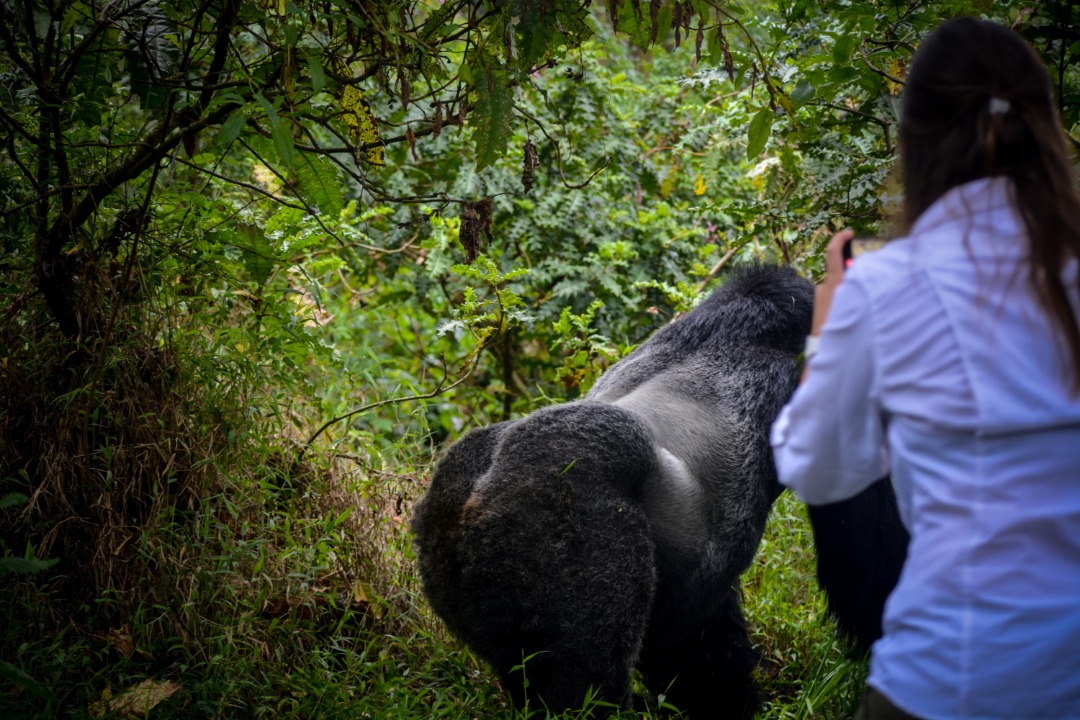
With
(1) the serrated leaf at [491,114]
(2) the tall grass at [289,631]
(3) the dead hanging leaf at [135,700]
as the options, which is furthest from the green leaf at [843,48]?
(3) the dead hanging leaf at [135,700]

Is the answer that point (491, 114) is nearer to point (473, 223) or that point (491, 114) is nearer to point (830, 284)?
point (473, 223)

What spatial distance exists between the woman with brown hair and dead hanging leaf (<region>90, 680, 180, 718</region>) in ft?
6.65

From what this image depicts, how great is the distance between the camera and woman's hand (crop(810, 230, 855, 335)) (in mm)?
1514

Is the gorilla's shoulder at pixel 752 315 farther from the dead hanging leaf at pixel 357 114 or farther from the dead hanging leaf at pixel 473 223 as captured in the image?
the dead hanging leaf at pixel 357 114

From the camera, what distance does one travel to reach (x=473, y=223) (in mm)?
2727

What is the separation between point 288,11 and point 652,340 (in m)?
1.71

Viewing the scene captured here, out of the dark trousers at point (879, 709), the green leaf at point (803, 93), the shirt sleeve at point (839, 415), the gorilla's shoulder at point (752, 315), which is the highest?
the green leaf at point (803, 93)

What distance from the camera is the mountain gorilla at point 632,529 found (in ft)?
8.17

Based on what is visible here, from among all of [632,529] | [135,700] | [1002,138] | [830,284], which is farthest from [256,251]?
[1002,138]

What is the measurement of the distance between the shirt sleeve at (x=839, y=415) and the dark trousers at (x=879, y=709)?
0.29 metres

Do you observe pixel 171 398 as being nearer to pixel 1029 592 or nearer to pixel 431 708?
pixel 431 708

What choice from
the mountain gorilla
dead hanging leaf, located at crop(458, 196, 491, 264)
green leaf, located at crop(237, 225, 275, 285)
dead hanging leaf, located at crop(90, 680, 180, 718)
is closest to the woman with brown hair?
the mountain gorilla

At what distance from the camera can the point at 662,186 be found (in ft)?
19.8

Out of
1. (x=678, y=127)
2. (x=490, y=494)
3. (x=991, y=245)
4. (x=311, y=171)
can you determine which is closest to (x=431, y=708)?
(x=490, y=494)
